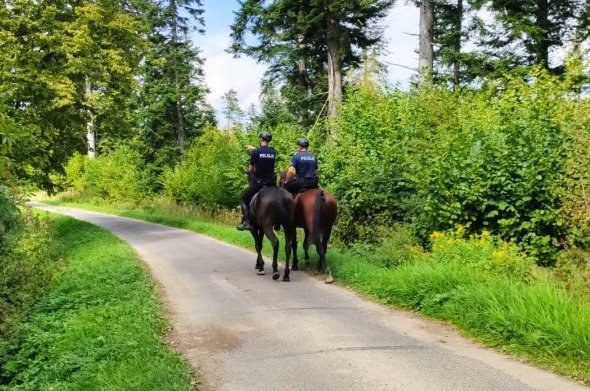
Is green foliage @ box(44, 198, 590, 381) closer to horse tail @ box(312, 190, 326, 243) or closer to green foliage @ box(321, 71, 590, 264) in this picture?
green foliage @ box(321, 71, 590, 264)

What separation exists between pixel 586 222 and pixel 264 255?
7.79 m

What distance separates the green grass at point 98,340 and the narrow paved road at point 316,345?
0.39 m

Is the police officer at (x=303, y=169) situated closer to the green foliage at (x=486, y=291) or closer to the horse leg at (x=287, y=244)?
the horse leg at (x=287, y=244)

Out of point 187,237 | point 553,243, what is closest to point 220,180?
point 187,237

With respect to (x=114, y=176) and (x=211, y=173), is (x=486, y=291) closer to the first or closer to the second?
(x=211, y=173)

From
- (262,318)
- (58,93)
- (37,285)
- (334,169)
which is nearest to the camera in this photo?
(262,318)

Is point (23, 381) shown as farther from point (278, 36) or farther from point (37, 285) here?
point (278, 36)

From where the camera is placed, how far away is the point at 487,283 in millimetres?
7547

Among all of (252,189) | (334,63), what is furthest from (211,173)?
(252,189)

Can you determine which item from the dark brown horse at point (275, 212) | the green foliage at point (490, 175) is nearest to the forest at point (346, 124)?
the green foliage at point (490, 175)

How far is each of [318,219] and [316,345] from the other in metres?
4.34

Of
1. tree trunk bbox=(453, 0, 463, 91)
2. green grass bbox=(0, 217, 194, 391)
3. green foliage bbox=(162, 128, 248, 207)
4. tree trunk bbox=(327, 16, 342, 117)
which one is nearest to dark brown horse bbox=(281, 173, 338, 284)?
green grass bbox=(0, 217, 194, 391)

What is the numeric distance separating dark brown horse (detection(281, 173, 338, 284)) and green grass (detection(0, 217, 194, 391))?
3.21 meters

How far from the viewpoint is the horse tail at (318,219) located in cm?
1061
